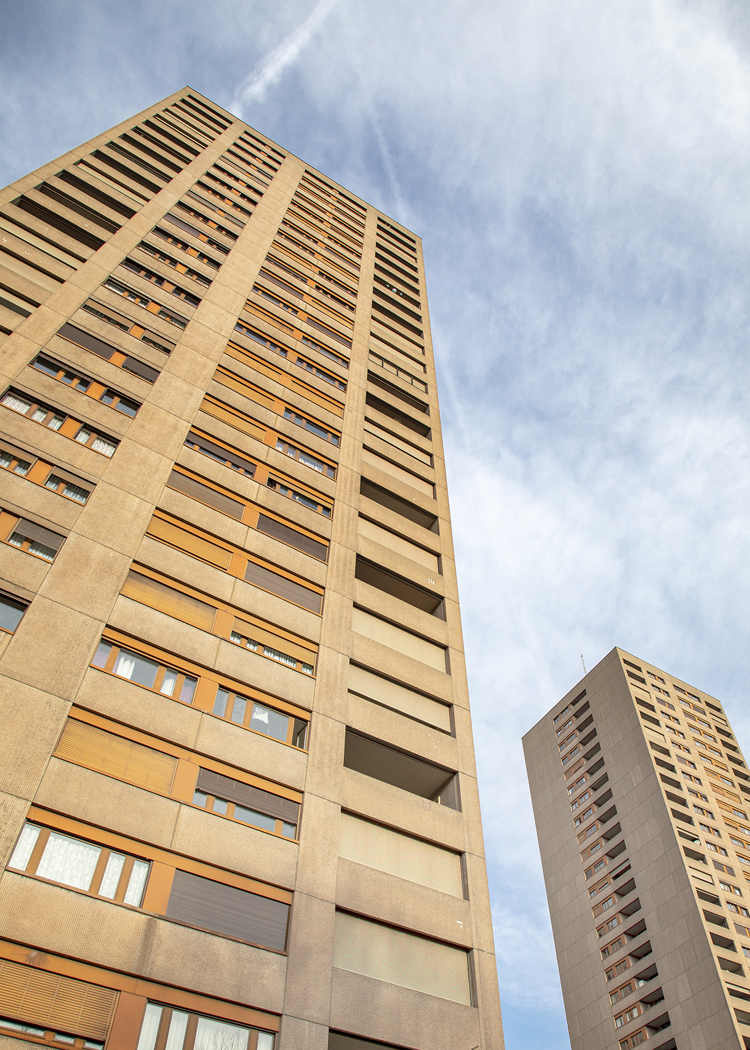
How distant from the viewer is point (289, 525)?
21656mm

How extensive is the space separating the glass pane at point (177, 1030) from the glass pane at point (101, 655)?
6.34 m

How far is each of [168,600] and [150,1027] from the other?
27.6 feet

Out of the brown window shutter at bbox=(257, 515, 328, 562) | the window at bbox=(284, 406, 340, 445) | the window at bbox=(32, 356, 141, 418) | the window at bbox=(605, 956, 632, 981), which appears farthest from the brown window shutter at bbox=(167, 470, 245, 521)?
the window at bbox=(605, 956, 632, 981)

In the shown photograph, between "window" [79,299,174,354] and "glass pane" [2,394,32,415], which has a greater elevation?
"window" [79,299,174,354]

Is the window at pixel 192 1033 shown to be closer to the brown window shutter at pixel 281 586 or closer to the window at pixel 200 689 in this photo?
the window at pixel 200 689

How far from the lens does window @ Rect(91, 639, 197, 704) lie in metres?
15.2

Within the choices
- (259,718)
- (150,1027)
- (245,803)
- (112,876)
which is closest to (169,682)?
(259,718)

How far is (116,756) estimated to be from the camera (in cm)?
1398

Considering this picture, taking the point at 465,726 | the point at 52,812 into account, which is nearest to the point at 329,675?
the point at 465,726

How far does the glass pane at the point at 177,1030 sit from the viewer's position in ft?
37.4

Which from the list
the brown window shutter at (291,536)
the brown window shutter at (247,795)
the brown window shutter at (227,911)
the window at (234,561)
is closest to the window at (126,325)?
the brown window shutter at (291,536)

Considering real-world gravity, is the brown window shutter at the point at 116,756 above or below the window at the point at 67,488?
below

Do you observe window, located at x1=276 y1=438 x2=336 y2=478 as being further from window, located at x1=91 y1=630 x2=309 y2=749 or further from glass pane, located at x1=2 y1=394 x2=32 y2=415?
window, located at x1=91 y1=630 x2=309 y2=749

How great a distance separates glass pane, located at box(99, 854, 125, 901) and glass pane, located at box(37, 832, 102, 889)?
0.22 meters
